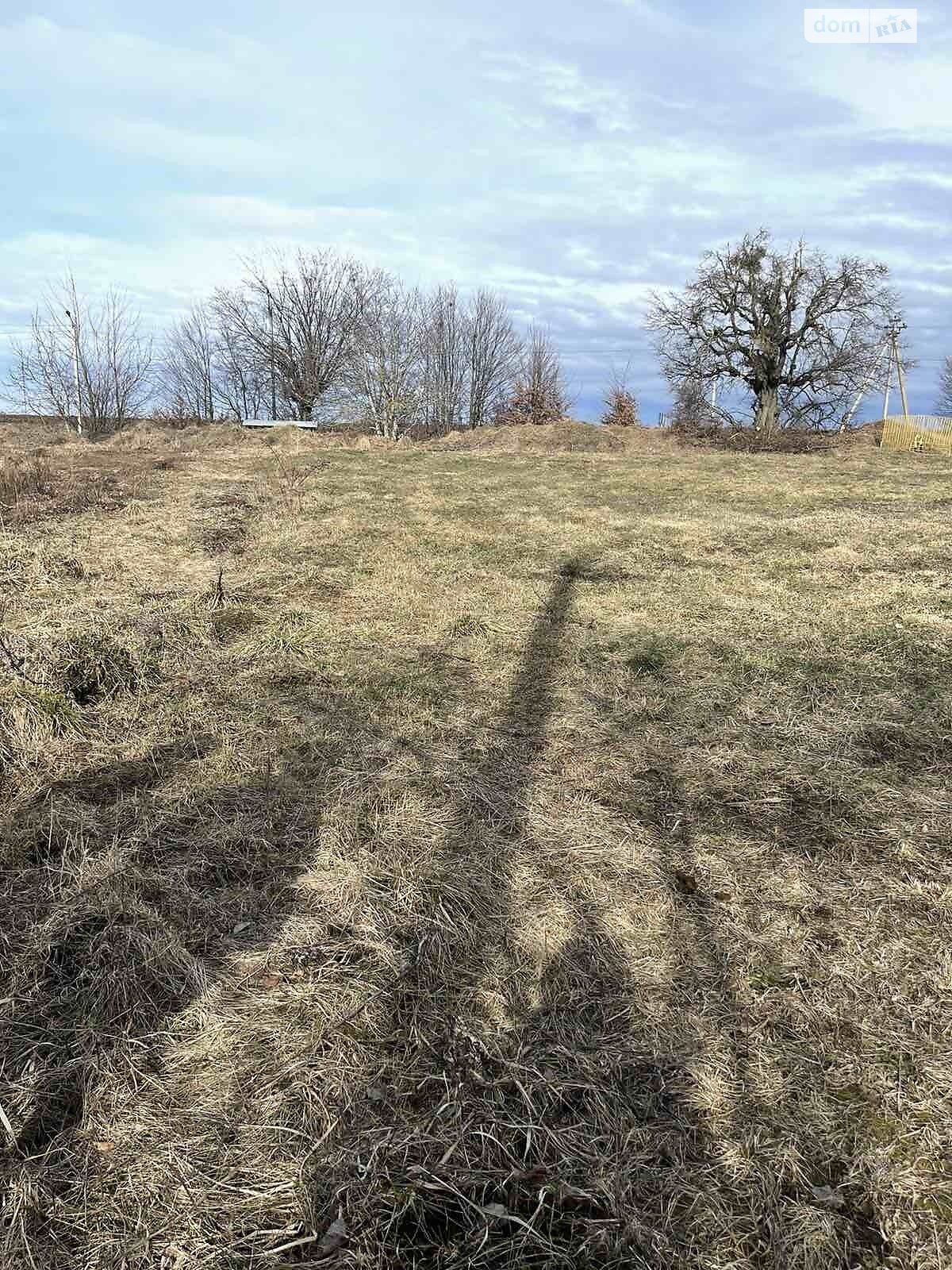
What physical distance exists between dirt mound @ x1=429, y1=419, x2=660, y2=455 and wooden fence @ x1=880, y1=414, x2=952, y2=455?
591 cm

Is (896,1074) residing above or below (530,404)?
below

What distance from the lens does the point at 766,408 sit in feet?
71.2

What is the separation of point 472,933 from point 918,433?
20.3m

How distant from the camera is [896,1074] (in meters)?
1.80

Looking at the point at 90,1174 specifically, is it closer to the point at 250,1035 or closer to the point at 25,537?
the point at 250,1035

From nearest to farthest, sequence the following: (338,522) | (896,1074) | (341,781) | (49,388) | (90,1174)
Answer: (90,1174)
(896,1074)
(341,781)
(338,522)
(49,388)

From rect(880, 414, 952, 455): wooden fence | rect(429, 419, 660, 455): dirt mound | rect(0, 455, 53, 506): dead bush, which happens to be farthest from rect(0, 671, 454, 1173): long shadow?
rect(880, 414, 952, 455): wooden fence

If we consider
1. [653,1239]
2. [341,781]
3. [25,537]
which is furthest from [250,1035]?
[25,537]

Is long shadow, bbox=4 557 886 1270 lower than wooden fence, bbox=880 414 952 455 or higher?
lower

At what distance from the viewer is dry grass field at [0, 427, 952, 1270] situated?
156 centimetres

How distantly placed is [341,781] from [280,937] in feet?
2.97

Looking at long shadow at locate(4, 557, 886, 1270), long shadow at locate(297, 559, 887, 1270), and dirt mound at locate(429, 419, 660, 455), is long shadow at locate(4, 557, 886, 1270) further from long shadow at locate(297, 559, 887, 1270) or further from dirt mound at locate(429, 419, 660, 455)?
dirt mound at locate(429, 419, 660, 455)

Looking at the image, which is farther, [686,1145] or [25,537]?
[25,537]

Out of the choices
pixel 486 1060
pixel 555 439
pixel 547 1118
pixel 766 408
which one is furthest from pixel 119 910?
pixel 766 408
